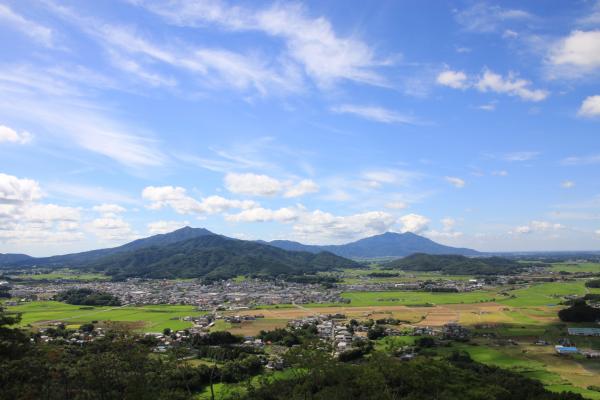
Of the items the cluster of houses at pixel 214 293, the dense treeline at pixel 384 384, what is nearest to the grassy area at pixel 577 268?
the cluster of houses at pixel 214 293

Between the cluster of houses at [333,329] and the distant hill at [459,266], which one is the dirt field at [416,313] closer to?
the cluster of houses at [333,329]

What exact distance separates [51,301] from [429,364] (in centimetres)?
7938

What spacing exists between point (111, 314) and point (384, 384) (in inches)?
2297

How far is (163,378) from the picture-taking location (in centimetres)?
2198

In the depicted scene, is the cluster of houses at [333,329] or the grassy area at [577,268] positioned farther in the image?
the grassy area at [577,268]

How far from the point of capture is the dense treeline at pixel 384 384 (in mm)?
22469

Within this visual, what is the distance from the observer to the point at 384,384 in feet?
74.9

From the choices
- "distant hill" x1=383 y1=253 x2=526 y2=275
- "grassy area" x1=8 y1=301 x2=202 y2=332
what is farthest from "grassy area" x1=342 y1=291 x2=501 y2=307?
"distant hill" x1=383 y1=253 x2=526 y2=275

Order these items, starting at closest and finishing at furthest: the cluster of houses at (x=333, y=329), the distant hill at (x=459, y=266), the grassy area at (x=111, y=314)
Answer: the cluster of houses at (x=333, y=329)
the grassy area at (x=111, y=314)
the distant hill at (x=459, y=266)

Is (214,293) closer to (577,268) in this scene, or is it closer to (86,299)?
(86,299)

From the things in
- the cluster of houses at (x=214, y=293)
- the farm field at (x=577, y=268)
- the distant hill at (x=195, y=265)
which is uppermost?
the distant hill at (x=195, y=265)

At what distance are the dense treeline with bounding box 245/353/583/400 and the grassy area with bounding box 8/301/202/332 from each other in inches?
1375

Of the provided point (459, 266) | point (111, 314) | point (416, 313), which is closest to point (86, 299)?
point (111, 314)

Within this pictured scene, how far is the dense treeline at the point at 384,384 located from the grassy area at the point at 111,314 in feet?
115
